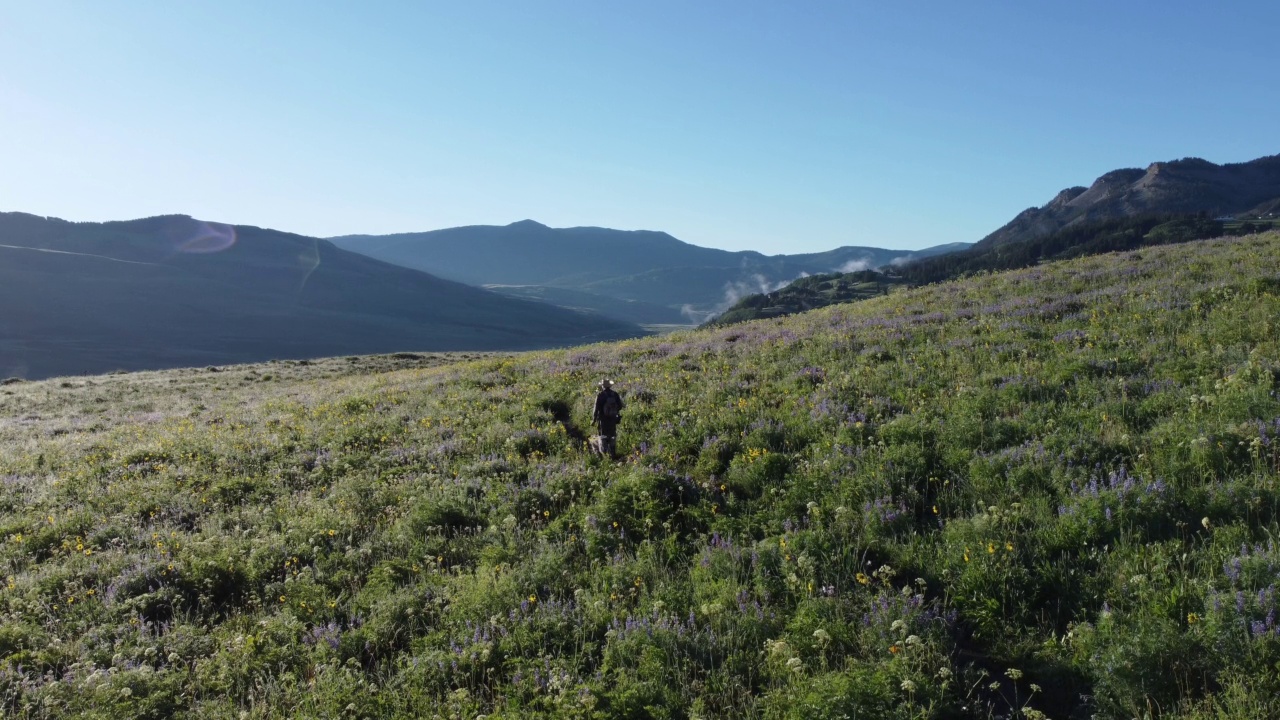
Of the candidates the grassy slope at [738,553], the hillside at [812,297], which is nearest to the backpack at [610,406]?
the grassy slope at [738,553]

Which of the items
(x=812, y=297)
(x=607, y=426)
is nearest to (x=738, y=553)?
(x=607, y=426)

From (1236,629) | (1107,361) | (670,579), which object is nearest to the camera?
(1236,629)

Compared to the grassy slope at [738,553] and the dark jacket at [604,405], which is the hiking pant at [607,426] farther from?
the grassy slope at [738,553]

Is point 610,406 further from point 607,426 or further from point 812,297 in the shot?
point 812,297

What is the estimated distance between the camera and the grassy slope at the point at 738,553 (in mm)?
4738

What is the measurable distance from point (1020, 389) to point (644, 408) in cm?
654

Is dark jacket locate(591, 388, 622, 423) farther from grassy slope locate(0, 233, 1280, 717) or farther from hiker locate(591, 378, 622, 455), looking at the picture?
grassy slope locate(0, 233, 1280, 717)

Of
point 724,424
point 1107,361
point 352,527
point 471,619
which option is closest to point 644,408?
point 724,424

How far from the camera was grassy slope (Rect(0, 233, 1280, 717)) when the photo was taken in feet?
15.5

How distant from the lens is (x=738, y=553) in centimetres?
648

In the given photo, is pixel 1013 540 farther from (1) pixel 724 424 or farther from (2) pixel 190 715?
(2) pixel 190 715

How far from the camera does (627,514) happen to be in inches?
317

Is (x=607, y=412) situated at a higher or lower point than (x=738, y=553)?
higher

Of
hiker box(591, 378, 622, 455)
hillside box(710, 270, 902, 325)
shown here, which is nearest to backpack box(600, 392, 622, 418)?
hiker box(591, 378, 622, 455)
